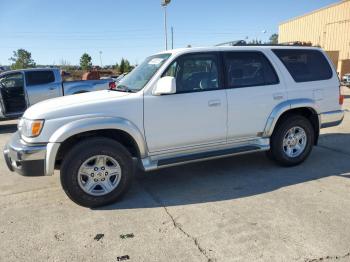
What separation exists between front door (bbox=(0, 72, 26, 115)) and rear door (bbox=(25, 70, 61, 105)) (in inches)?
10.8

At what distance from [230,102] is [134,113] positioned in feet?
4.53

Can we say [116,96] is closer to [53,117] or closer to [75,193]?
[53,117]

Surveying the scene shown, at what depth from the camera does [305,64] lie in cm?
525

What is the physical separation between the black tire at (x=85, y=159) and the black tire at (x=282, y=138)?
2.35 metres

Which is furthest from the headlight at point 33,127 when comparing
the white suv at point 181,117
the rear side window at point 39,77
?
the rear side window at point 39,77

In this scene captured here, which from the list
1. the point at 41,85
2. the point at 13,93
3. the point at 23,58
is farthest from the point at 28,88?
the point at 23,58

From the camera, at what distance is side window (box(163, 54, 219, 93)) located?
4.30 metres

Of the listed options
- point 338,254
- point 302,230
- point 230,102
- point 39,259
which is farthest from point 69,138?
point 338,254

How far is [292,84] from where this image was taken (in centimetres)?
502

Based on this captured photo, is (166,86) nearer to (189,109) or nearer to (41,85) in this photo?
(189,109)

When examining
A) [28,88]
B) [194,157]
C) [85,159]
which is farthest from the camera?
[28,88]

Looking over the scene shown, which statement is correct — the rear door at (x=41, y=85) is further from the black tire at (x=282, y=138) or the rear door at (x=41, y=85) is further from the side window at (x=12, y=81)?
the black tire at (x=282, y=138)

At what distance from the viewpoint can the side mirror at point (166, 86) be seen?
3.96 m

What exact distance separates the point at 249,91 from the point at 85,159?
96.8 inches
